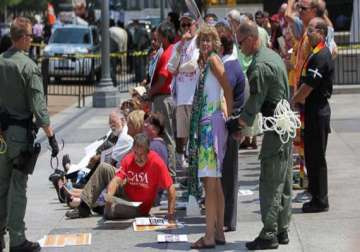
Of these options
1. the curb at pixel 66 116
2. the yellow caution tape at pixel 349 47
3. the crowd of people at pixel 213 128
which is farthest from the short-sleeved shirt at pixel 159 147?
the yellow caution tape at pixel 349 47

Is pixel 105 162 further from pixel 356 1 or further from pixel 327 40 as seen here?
pixel 356 1

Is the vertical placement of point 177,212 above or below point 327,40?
below

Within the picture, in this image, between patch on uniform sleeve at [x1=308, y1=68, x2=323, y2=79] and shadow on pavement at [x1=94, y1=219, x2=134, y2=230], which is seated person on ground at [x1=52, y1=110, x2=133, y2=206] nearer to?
shadow on pavement at [x1=94, y1=219, x2=134, y2=230]

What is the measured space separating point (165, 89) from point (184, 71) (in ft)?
2.52

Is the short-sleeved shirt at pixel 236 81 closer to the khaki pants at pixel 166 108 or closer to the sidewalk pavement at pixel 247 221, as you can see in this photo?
the sidewalk pavement at pixel 247 221

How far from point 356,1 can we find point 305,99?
47.0 feet

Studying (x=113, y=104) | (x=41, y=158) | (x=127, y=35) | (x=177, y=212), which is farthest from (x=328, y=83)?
(x=127, y=35)

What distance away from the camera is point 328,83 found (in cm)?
943

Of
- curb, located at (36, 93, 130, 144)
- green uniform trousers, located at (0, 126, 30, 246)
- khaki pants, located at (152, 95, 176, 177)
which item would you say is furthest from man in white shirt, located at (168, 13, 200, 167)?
curb, located at (36, 93, 130, 144)

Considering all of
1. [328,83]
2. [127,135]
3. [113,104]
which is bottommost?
[113,104]

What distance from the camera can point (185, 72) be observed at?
10.9 m

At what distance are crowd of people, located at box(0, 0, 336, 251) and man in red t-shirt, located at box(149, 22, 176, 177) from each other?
0.04 ft

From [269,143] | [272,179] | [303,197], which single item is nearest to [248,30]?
[269,143]

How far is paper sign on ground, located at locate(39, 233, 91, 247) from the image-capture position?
876cm
